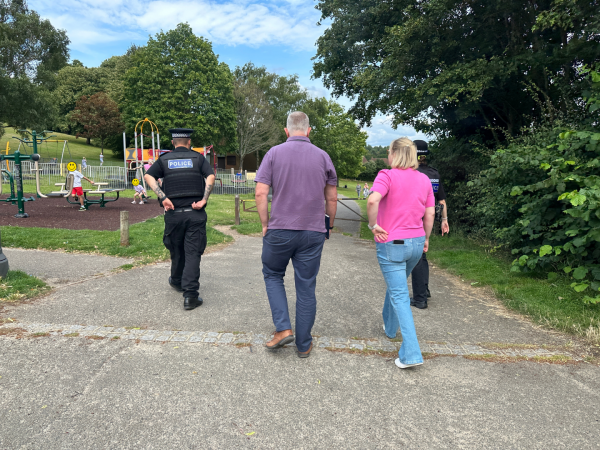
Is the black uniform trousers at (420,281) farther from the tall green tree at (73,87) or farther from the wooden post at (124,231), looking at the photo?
the tall green tree at (73,87)

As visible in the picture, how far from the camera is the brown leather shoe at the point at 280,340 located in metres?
3.43

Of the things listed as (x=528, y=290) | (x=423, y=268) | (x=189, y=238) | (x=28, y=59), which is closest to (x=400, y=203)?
(x=423, y=268)

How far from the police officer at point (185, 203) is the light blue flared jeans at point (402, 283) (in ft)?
7.22

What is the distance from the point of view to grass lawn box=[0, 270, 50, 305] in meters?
4.58

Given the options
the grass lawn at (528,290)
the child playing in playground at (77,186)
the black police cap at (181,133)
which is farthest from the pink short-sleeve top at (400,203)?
the child playing in playground at (77,186)

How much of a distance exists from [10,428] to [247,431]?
1.38 m

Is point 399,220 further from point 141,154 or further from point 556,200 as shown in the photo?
point 141,154

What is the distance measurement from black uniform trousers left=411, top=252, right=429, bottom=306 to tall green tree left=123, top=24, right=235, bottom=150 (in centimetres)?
3710

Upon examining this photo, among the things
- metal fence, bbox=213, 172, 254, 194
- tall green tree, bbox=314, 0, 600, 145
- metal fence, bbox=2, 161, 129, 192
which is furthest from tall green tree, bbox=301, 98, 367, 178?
tall green tree, bbox=314, 0, 600, 145

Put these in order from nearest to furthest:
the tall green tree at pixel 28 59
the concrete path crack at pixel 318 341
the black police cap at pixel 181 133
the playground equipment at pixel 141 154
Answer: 1. the concrete path crack at pixel 318 341
2. the black police cap at pixel 181 133
3. the playground equipment at pixel 141 154
4. the tall green tree at pixel 28 59

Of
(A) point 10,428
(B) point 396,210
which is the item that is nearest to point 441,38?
(B) point 396,210

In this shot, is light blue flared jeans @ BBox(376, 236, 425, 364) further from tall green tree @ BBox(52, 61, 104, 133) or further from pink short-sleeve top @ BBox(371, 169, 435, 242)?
tall green tree @ BBox(52, 61, 104, 133)

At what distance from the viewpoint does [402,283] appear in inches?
132

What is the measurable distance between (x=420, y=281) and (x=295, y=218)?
222 cm
